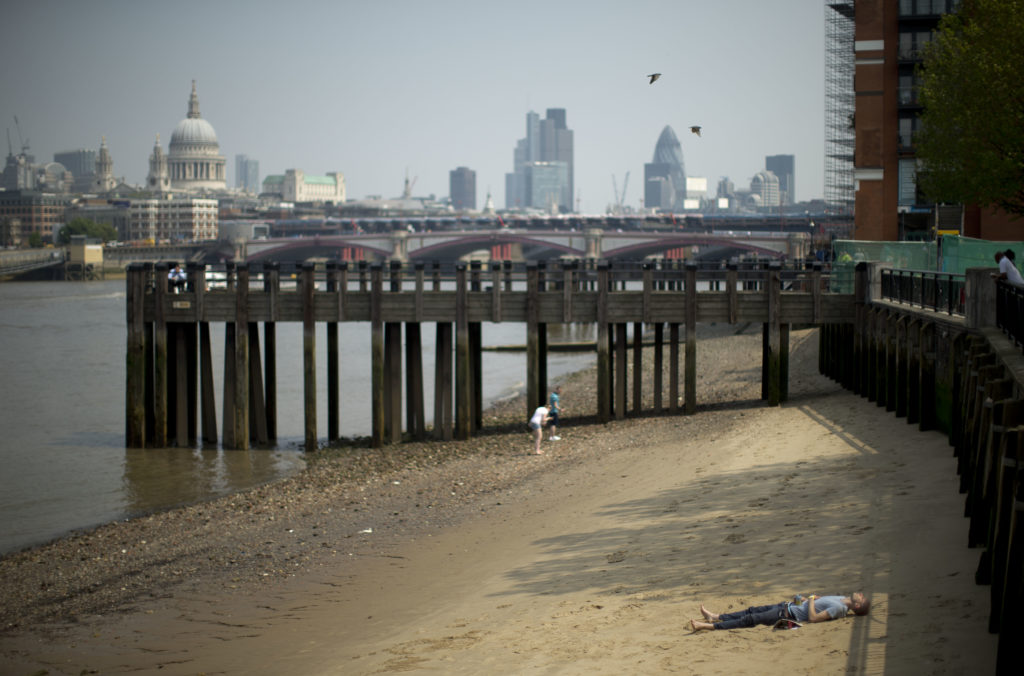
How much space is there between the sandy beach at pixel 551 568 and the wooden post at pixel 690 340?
9.29 ft

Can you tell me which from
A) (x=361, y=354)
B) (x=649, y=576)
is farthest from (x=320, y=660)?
(x=361, y=354)

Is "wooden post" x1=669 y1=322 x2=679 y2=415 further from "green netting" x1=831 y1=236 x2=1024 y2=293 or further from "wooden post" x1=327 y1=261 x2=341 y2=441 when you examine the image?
"wooden post" x1=327 y1=261 x2=341 y2=441

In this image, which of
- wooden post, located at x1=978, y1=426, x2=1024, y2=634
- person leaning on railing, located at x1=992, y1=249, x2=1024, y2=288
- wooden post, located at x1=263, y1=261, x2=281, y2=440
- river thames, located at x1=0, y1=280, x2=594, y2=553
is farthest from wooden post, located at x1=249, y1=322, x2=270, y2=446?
wooden post, located at x1=978, y1=426, x2=1024, y2=634


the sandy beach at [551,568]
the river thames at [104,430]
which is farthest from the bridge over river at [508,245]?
the sandy beach at [551,568]

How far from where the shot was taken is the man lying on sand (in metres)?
10.5

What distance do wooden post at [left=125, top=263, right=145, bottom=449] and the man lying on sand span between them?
2068 cm

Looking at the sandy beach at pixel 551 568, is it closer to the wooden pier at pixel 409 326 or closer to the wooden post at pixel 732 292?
the wooden pier at pixel 409 326

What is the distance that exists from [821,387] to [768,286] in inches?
115

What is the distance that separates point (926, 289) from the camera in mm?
21094

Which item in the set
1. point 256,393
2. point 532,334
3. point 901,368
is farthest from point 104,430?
point 901,368

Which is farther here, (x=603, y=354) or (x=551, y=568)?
(x=603, y=354)

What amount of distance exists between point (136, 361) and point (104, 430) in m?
5.37

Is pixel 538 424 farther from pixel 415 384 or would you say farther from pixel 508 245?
pixel 508 245

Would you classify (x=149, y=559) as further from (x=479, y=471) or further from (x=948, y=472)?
(x=948, y=472)
